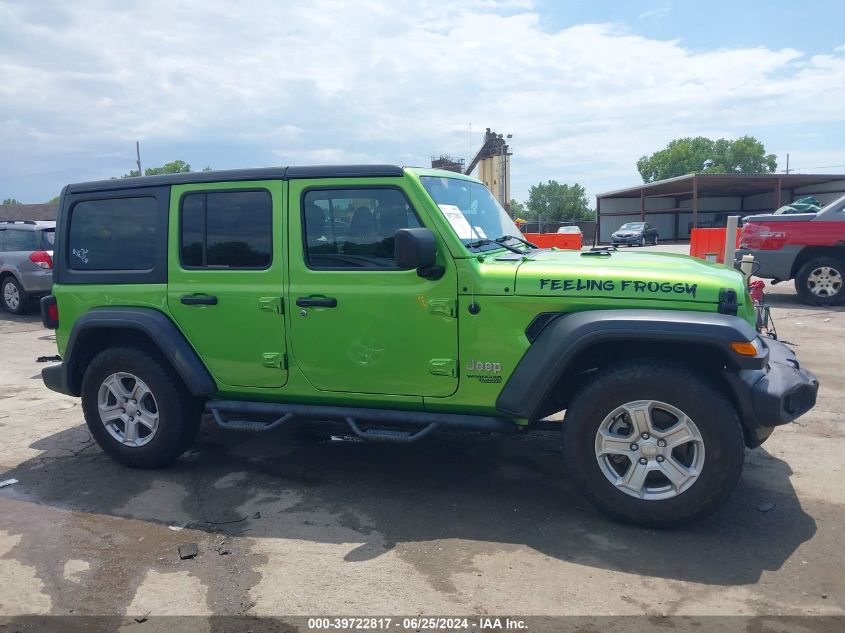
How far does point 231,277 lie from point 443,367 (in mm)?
1533

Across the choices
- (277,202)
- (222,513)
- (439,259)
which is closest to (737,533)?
(439,259)

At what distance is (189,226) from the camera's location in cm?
449

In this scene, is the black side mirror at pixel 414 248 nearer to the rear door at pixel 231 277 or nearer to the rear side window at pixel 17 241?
the rear door at pixel 231 277

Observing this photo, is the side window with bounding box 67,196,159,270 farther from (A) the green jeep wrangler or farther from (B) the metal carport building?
(B) the metal carport building

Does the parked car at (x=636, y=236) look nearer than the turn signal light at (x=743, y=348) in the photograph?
No

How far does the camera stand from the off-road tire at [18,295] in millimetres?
12031

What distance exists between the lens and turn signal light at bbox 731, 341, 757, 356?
329 cm

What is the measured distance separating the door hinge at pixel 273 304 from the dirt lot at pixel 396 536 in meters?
1.17

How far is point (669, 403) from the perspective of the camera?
11.3 feet

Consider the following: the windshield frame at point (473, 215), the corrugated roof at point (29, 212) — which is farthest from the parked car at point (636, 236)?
the corrugated roof at point (29, 212)

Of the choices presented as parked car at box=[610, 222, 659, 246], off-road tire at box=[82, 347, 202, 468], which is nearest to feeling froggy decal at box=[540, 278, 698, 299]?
off-road tire at box=[82, 347, 202, 468]

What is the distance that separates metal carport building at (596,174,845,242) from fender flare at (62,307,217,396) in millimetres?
37464

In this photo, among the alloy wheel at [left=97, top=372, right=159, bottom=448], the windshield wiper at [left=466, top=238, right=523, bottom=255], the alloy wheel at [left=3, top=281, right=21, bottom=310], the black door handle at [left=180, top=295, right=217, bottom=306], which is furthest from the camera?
the alloy wheel at [left=3, top=281, right=21, bottom=310]

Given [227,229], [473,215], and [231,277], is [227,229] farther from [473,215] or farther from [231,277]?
[473,215]
